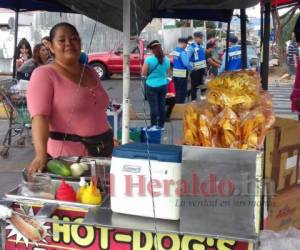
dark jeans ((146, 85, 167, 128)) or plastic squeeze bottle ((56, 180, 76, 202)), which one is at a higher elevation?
dark jeans ((146, 85, 167, 128))

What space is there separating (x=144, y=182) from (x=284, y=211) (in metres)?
1.29

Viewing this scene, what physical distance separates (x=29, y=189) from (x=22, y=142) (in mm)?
4904

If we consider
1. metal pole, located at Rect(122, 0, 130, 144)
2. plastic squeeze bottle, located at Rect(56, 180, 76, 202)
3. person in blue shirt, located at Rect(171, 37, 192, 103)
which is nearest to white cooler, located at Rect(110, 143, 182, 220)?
plastic squeeze bottle, located at Rect(56, 180, 76, 202)

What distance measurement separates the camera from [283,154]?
2766mm

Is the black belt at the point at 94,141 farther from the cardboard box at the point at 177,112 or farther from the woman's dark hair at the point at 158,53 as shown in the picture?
the cardboard box at the point at 177,112

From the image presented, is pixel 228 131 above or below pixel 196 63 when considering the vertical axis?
below

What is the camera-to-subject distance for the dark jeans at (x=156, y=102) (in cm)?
811

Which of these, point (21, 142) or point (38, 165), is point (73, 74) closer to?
point (38, 165)

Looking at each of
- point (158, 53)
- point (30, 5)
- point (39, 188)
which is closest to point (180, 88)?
point (158, 53)

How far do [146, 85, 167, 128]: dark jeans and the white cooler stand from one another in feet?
20.3

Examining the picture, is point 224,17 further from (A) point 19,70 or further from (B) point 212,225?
(B) point 212,225

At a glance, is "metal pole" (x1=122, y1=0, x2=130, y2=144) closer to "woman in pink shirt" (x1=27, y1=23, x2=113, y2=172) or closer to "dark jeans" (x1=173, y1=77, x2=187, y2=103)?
"woman in pink shirt" (x1=27, y1=23, x2=113, y2=172)

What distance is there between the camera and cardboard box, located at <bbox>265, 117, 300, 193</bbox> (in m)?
2.65

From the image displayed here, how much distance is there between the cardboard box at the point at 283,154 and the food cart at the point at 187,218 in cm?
90
